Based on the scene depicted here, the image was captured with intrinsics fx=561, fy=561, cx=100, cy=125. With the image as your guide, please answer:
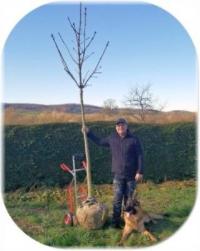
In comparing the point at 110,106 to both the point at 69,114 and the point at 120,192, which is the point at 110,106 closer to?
the point at 69,114

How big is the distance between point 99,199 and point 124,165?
0.41 meters

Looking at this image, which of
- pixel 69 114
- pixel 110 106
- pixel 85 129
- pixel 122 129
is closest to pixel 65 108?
pixel 69 114

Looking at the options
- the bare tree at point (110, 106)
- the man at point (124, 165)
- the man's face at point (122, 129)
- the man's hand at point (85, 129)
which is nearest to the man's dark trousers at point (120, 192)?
the man at point (124, 165)

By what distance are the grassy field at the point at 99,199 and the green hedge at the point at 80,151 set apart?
10 cm

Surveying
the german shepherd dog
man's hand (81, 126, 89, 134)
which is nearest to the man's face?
man's hand (81, 126, 89, 134)

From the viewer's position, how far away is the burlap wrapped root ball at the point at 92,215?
5.32 metres

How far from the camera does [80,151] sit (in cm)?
546

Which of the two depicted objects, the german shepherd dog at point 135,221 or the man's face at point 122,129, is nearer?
the german shepherd dog at point 135,221

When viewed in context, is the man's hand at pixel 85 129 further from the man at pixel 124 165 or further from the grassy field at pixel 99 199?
the grassy field at pixel 99 199

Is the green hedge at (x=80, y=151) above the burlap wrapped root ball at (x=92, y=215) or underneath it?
above

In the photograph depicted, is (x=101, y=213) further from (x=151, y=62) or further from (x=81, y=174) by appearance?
(x=151, y=62)

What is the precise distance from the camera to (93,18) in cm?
543

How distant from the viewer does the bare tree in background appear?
213 inches

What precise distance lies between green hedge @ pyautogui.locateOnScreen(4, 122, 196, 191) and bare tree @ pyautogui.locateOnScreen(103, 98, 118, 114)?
0.14m
